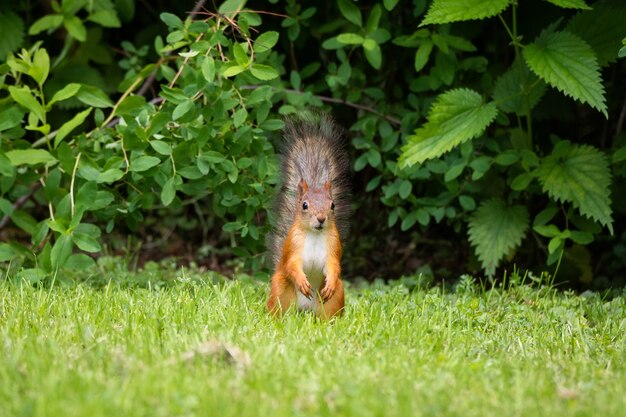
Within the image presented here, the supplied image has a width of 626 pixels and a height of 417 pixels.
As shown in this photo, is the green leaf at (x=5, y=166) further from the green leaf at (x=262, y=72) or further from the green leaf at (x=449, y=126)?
the green leaf at (x=449, y=126)

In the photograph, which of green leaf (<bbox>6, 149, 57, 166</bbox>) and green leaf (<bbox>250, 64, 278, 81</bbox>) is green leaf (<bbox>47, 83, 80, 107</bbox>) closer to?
green leaf (<bbox>6, 149, 57, 166</bbox>)

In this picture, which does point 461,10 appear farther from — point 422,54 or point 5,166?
point 5,166

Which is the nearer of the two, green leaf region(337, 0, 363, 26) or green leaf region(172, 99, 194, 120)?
green leaf region(172, 99, 194, 120)

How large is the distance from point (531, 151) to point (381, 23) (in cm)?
132

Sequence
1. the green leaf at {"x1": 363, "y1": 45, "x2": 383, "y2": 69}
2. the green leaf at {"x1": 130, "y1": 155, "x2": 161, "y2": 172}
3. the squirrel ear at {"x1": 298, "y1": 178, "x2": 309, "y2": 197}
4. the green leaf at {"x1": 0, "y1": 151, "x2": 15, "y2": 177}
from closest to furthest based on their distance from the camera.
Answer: the squirrel ear at {"x1": 298, "y1": 178, "x2": 309, "y2": 197} → the green leaf at {"x1": 130, "y1": 155, "x2": 161, "y2": 172} → the green leaf at {"x1": 0, "y1": 151, "x2": 15, "y2": 177} → the green leaf at {"x1": 363, "y1": 45, "x2": 383, "y2": 69}

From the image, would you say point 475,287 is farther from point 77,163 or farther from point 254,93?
point 77,163

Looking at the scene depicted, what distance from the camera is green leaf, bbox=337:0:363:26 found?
5816 millimetres

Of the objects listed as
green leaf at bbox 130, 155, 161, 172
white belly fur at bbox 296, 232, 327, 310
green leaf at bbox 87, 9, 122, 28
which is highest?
green leaf at bbox 87, 9, 122, 28

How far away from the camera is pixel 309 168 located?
4742 mm

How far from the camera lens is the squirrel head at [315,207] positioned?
4.34 metres

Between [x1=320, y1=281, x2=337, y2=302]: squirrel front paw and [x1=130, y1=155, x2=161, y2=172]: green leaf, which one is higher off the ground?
[x1=130, y1=155, x2=161, y2=172]: green leaf

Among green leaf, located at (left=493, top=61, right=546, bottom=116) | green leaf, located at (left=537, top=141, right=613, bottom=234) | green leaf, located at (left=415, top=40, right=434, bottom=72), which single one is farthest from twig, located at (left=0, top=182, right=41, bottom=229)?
green leaf, located at (left=537, top=141, right=613, bottom=234)

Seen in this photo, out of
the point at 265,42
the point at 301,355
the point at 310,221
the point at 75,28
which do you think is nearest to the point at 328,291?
the point at 310,221

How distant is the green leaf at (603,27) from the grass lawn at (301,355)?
1.39m
